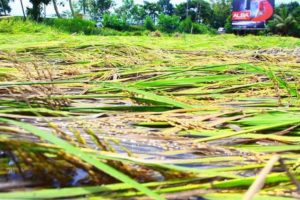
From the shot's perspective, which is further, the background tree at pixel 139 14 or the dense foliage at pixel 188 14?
the background tree at pixel 139 14

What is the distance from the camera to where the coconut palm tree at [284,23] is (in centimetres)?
2977

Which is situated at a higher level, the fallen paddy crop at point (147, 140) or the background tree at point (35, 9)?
the background tree at point (35, 9)

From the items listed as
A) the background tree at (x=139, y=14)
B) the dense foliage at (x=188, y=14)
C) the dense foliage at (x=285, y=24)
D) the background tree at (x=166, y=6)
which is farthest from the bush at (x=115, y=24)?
the background tree at (x=166, y=6)

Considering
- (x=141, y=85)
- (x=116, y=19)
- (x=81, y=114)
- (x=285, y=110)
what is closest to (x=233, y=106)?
(x=285, y=110)

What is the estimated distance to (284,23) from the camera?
29766mm

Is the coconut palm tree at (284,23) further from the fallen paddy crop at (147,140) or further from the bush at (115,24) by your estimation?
the fallen paddy crop at (147,140)

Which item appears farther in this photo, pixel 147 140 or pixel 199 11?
pixel 199 11

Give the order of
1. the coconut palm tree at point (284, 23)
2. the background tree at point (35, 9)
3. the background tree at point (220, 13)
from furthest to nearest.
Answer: the background tree at point (220, 13), the coconut palm tree at point (284, 23), the background tree at point (35, 9)

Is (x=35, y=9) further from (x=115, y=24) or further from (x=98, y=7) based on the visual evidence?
(x=98, y=7)

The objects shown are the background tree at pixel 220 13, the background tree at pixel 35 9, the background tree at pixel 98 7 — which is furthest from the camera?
the background tree at pixel 98 7

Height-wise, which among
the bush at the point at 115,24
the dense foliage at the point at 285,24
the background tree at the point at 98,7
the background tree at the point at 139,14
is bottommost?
the dense foliage at the point at 285,24

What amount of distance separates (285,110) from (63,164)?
704 millimetres

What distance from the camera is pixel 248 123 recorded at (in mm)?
977

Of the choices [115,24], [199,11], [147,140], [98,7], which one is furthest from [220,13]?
[147,140]
